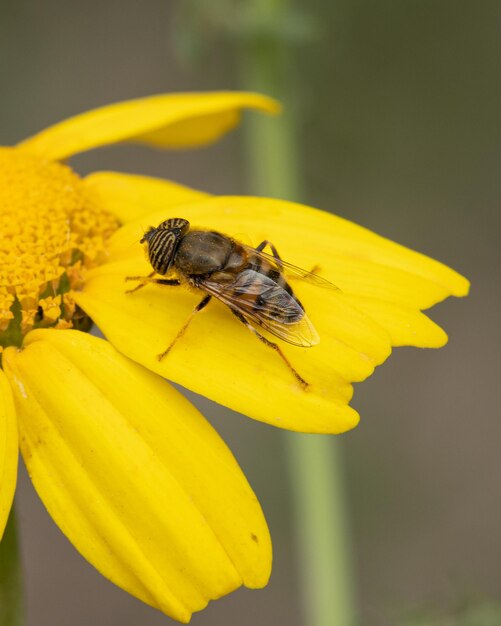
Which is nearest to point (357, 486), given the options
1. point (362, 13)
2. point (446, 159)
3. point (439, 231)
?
point (439, 231)

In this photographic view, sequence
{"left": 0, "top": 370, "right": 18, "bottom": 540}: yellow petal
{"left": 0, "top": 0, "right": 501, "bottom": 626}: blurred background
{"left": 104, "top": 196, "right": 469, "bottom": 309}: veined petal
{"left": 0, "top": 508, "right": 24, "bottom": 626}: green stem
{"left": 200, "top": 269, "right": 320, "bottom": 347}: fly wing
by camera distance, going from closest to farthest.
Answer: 1. {"left": 0, "top": 370, "right": 18, "bottom": 540}: yellow petal
2. {"left": 0, "top": 508, "right": 24, "bottom": 626}: green stem
3. {"left": 200, "top": 269, "right": 320, "bottom": 347}: fly wing
4. {"left": 104, "top": 196, "right": 469, "bottom": 309}: veined petal
5. {"left": 0, "top": 0, "right": 501, "bottom": 626}: blurred background

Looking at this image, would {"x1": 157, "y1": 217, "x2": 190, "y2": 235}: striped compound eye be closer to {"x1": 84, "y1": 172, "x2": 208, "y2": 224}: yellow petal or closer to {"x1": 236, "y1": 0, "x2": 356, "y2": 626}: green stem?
{"x1": 84, "y1": 172, "x2": 208, "y2": 224}: yellow petal

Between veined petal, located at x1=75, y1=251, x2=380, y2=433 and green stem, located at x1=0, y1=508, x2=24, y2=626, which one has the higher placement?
veined petal, located at x1=75, y1=251, x2=380, y2=433

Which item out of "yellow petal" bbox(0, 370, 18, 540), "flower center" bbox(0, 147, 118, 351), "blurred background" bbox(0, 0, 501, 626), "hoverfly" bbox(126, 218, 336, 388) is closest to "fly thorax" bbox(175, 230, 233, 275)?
"hoverfly" bbox(126, 218, 336, 388)

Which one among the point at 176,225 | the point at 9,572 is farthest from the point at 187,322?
the point at 9,572

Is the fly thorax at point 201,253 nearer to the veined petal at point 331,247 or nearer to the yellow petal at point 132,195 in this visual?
the veined petal at point 331,247

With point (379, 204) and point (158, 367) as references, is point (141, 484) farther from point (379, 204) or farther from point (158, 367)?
point (379, 204)
